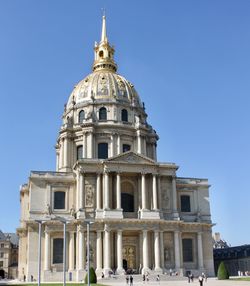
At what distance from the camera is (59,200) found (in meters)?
64.1

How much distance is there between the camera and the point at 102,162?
63219mm

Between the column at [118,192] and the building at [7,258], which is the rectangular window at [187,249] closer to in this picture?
the column at [118,192]

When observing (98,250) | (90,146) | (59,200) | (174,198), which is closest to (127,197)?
(174,198)

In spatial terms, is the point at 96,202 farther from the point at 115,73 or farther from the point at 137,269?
the point at 115,73

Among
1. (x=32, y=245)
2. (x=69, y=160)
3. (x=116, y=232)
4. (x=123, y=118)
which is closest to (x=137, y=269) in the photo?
(x=116, y=232)

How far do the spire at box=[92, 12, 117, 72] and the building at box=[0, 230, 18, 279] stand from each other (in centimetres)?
4475

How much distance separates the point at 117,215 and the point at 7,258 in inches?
1976

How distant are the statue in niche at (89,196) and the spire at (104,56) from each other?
29909 mm

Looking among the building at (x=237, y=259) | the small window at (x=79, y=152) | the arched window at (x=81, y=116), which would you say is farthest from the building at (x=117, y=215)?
the building at (x=237, y=259)

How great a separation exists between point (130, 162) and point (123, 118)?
15731 mm

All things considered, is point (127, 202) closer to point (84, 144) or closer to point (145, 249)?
point (145, 249)

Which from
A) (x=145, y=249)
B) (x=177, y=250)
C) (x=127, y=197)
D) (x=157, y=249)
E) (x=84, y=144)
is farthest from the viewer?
(x=84, y=144)

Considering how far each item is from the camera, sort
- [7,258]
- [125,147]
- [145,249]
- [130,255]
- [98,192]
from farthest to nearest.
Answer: [7,258] → [125,147] → [130,255] → [98,192] → [145,249]

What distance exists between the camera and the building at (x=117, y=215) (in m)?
60.4
